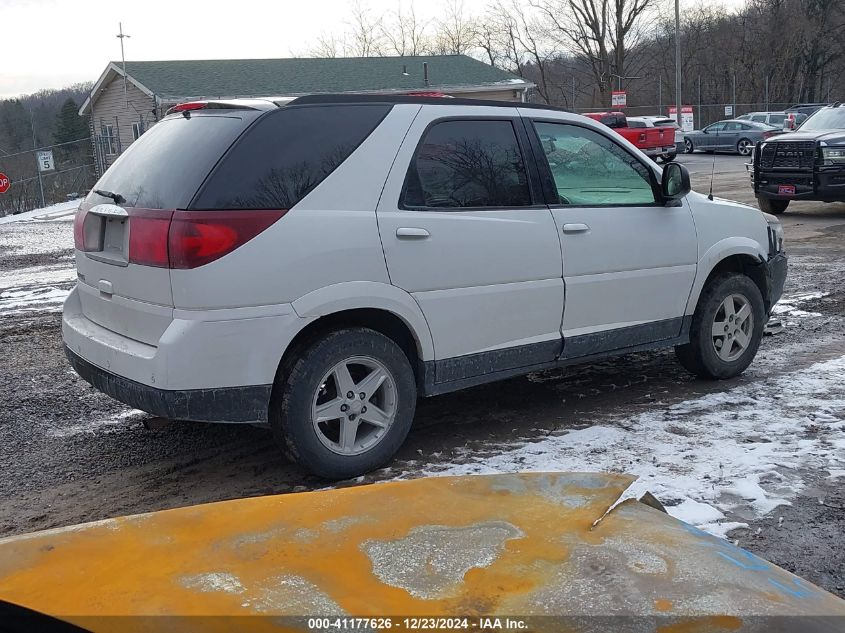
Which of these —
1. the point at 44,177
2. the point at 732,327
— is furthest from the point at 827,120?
the point at 44,177

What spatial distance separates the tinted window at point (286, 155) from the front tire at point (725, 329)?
2.60 metres

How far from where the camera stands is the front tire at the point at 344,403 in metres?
4.05

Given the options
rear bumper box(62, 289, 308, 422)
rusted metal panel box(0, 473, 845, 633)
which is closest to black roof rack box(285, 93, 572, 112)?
rear bumper box(62, 289, 308, 422)

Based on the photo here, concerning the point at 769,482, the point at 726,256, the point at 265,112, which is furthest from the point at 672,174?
the point at 265,112

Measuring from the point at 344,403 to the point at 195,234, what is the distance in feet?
3.45

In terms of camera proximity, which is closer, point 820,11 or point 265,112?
point 265,112

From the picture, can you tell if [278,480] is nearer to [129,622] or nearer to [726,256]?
[129,622]

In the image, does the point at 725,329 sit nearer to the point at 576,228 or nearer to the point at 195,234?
the point at 576,228

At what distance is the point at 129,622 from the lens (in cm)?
158

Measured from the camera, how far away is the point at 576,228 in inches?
194

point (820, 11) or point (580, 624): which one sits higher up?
point (820, 11)

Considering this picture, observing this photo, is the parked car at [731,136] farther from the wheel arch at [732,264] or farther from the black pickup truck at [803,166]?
the wheel arch at [732,264]

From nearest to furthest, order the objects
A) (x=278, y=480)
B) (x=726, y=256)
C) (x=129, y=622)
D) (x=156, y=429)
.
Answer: (x=129, y=622), (x=278, y=480), (x=156, y=429), (x=726, y=256)

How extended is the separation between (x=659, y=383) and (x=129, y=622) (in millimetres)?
4906
